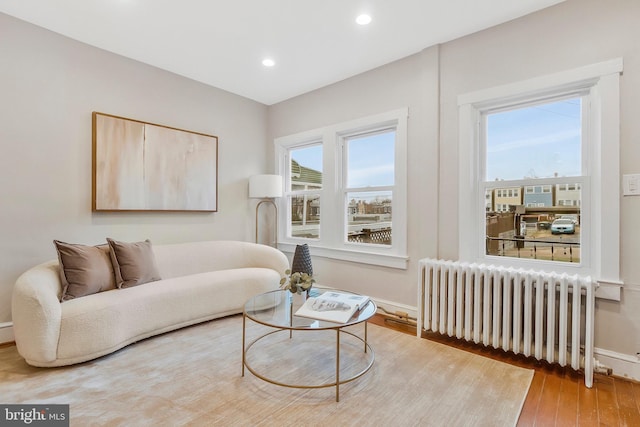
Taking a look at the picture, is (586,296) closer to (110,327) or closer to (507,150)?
(507,150)

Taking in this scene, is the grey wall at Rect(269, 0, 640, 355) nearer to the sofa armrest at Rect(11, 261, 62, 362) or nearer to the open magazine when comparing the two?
the open magazine

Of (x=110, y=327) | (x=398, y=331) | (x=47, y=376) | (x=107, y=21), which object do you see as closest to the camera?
(x=47, y=376)

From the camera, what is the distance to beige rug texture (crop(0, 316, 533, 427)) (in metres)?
1.65

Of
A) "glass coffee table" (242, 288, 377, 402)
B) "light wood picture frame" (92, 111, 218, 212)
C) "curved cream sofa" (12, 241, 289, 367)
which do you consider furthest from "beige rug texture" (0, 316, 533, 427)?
"light wood picture frame" (92, 111, 218, 212)

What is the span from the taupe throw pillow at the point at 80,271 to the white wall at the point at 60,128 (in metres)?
0.45

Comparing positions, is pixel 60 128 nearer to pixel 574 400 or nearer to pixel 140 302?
pixel 140 302

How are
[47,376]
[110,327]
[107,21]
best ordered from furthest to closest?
[107,21], [110,327], [47,376]

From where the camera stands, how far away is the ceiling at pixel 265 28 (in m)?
2.36

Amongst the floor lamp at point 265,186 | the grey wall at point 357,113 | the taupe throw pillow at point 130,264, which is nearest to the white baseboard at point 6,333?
the grey wall at point 357,113

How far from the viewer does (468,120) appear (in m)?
2.70

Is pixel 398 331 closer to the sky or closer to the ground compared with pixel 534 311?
closer to the ground

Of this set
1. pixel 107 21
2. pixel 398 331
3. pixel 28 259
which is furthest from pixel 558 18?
pixel 28 259

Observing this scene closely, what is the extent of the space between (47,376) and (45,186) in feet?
5.25

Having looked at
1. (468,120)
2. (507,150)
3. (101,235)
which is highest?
(468,120)
